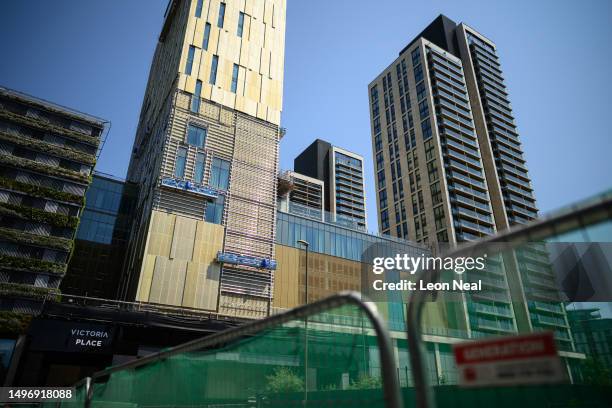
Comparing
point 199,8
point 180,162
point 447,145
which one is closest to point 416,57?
point 447,145

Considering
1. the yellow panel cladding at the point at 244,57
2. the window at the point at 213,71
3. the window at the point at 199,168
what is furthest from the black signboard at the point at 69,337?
the window at the point at 213,71

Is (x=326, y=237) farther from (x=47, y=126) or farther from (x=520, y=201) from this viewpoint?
(x=520, y=201)

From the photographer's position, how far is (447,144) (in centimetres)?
7638

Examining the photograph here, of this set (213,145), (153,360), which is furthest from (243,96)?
(153,360)

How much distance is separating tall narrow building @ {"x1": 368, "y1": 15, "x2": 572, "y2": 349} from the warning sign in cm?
6835

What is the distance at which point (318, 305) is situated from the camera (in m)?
3.96

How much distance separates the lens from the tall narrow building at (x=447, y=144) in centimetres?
7375

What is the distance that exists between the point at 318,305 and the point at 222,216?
35658 millimetres

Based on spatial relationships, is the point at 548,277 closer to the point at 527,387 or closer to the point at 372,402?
the point at 372,402

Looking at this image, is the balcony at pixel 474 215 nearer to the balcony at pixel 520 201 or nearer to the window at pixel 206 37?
the balcony at pixel 520 201

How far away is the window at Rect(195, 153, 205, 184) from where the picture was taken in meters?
38.5

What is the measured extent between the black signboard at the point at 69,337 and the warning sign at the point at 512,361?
102 feet

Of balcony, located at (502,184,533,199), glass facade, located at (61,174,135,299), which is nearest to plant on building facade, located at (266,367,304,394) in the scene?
glass facade, located at (61,174,135,299)

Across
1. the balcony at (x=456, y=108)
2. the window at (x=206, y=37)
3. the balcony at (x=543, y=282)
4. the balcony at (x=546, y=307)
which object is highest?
the balcony at (x=456, y=108)
